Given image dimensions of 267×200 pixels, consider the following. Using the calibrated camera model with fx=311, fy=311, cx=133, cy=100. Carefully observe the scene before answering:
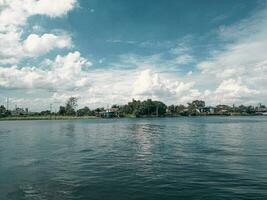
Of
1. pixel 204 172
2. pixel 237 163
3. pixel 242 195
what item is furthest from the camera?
pixel 237 163

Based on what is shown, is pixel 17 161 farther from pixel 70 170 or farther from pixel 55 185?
pixel 55 185

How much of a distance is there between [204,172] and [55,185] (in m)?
16.2

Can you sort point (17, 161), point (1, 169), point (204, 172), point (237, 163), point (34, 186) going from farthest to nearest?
point (17, 161), point (237, 163), point (1, 169), point (204, 172), point (34, 186)

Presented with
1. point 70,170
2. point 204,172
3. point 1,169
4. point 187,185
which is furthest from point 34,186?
point 204,172

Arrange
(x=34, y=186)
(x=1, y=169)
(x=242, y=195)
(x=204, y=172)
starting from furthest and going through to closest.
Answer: (x=1, y=169)
(x=204, y=172)
(x=34, y=186)
(x=242, y=195)

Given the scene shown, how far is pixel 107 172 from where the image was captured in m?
35.2

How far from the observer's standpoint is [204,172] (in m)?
34.6

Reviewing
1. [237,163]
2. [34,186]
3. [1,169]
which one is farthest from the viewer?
[237,163]

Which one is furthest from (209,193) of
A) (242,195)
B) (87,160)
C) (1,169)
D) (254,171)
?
(1,169)

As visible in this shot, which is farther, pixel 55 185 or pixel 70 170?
pixel 70 170

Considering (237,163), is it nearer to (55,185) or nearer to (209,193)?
(209,193)

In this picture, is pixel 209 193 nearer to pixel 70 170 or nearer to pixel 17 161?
pixel 70 170

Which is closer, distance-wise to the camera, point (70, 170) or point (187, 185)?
point (187, 185)

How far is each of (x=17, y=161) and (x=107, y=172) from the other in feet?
50.7
